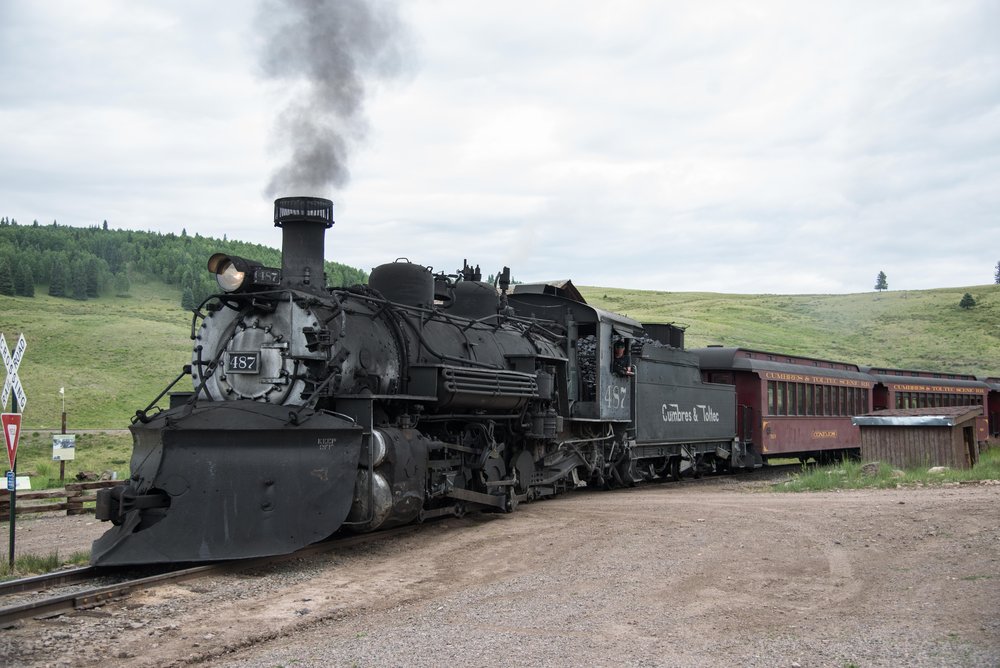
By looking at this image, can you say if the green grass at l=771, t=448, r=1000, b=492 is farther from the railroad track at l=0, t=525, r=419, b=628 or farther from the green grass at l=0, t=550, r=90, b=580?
the green grass at l=0, t=550, r=90, b=580

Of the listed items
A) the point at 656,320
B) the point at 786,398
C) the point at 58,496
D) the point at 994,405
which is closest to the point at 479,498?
the point at 58,496

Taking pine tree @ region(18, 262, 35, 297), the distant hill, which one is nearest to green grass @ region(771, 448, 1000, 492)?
the distant hill

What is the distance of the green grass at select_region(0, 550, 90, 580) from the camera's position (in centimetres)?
834

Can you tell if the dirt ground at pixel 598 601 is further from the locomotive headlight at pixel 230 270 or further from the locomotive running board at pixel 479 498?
the locomotive headlight at pixel 230 270

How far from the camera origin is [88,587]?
769cm

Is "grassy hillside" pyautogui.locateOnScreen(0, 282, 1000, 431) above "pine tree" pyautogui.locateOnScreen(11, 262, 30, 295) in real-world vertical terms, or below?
below

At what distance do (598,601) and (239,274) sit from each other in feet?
16.9

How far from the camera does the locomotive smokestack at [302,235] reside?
993 centimetres

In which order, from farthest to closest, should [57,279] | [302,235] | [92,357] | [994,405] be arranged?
1. [57,279]
2. [92,357]
3. [994,405]
4. [302,235]

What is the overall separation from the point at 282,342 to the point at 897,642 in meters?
6.39

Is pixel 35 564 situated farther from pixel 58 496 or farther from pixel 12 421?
pixel 58 496

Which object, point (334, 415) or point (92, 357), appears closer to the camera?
point (334, 415)

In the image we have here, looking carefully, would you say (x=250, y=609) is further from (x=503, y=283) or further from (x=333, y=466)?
(x=503, y=283)

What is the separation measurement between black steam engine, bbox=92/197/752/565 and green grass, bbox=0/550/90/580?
739mm
